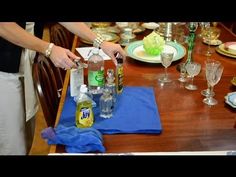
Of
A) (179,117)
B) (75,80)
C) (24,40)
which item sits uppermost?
(24,40)

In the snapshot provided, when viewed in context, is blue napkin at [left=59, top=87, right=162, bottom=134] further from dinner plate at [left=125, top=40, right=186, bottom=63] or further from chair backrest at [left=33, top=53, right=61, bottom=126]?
dinner plate at [left=125, top=40, right=186, bottom=63]

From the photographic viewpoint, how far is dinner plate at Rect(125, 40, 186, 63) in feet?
5.69

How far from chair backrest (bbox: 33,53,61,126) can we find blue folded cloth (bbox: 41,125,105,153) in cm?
28

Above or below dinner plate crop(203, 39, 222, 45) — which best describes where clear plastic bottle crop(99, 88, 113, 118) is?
below

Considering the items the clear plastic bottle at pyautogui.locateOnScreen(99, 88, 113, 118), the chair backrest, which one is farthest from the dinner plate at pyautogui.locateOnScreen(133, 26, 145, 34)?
the clear plastic bottle at pyautogui.locateOnScreen(99, 88, 113, 118)

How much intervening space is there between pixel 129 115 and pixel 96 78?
258mm

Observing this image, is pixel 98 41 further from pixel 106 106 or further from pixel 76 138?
pixel 76 138

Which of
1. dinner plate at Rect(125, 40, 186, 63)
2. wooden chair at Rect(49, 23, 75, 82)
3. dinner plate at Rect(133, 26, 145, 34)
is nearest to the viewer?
dinner plate at Rect(125, 40, 186, 63)

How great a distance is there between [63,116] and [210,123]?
556 millimetres

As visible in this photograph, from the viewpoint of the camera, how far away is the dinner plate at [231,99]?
129cm

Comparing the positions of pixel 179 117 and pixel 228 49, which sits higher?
pixel 228 49

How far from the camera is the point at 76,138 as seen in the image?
38.5 inches

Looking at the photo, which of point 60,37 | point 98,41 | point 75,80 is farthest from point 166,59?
point 60,37
